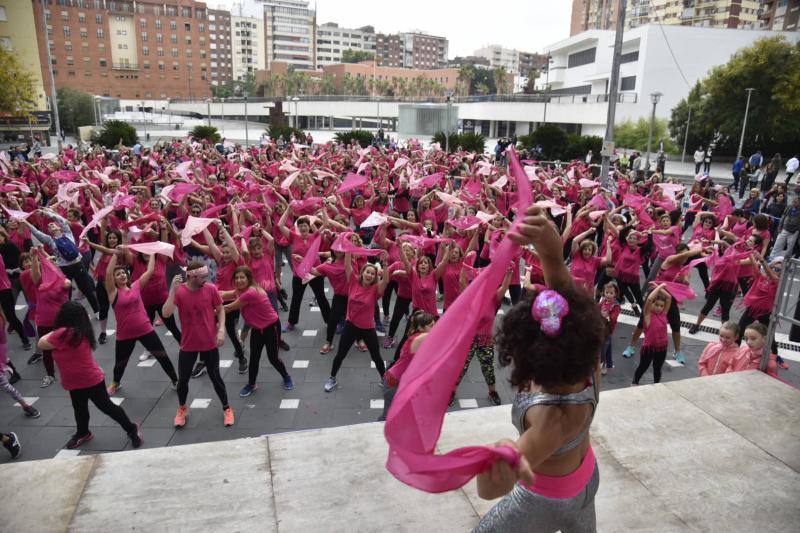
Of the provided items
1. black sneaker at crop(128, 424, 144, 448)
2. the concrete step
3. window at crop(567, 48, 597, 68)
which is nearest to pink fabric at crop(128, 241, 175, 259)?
black sneaker at crop(128, 424, 144, 448)

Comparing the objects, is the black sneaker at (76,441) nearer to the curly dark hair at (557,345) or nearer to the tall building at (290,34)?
the curly dark hair at (557,345)

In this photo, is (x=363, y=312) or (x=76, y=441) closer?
(x=76, y=441)

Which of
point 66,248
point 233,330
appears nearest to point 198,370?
point 233,330

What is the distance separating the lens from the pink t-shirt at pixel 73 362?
480 centimetres

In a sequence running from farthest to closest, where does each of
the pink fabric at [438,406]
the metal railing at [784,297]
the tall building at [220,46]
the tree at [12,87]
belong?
the tall building at [220,46] < the tree at [12,87] < the metal railing at [784,297] < the pink fabric at [438,406]

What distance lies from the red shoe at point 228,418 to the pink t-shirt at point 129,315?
1268 mm

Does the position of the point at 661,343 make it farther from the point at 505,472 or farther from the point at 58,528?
the point at 58,528

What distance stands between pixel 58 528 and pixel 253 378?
330 centimetres

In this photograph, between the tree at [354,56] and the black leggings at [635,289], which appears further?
the tree at [354,56]

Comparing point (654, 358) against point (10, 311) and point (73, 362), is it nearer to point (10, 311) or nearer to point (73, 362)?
point (73, 362)

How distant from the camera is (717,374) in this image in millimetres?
5328

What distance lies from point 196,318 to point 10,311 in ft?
12.4

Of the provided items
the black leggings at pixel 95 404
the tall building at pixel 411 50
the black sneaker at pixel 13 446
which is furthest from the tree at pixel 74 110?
the tall building at pixel 411 50

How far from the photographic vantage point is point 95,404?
5102mm
